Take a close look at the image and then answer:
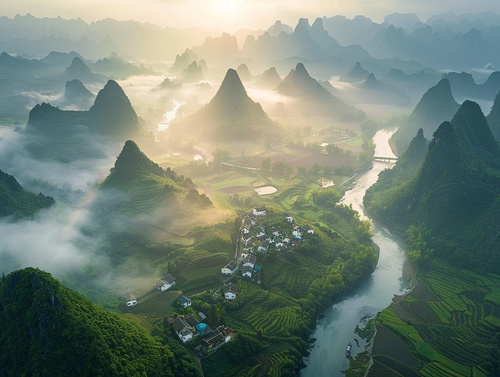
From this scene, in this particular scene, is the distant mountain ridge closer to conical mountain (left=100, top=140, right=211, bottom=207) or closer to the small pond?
conical mountain (left=100, top=140, right=211, bottom=207)

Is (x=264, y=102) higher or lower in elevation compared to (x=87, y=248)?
lower

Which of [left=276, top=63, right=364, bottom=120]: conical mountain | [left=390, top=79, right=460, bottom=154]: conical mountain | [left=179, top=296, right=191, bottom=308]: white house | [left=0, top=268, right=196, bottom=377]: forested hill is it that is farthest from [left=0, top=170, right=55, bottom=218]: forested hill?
[left=276, top=63, right=364, bottom=120]: conical mountain

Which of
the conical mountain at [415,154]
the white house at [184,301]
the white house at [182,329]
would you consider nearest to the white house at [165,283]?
the white house at [184,301]

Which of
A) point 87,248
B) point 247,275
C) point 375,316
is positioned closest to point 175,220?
point 87,248

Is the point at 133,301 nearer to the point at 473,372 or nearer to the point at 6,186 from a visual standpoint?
the point at 6,186

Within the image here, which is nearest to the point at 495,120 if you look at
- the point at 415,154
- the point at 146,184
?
the point at 415,154

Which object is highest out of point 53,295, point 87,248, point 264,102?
point 53,295

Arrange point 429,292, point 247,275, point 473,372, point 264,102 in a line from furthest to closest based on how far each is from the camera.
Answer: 1. point 264,102
2. point 429,292
3. point 247,275
4. point 473,372
